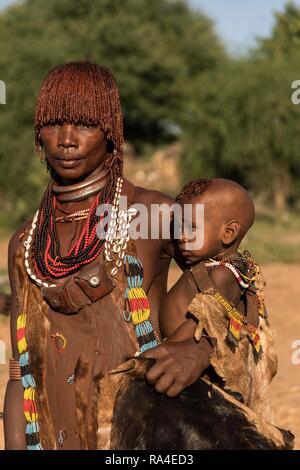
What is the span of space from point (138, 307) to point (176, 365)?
1.01 feet

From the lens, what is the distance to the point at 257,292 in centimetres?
287

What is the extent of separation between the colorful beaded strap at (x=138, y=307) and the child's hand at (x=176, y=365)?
0.13 m

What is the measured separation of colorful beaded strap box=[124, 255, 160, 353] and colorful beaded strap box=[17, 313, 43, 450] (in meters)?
0.39

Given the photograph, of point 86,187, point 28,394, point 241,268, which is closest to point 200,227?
point 241,268

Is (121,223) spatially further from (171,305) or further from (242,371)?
(242,371)

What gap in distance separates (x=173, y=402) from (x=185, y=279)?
0.46 metres

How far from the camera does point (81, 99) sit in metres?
2.73

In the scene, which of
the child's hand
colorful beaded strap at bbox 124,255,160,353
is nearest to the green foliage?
colorful beaded strap at bbox 124,255,160,353

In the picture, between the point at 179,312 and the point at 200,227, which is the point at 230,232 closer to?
the point at 200,227

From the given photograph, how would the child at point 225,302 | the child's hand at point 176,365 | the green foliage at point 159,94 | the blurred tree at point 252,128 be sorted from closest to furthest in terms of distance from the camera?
the child's hand at point 176,365, the child at point 225,302, the blurred tree at point 252,128, the green foliage at point 159,94

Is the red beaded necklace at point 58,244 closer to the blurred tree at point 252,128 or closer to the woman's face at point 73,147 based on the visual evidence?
the woman's face at point 73,147

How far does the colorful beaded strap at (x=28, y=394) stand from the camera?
2863 millimetres

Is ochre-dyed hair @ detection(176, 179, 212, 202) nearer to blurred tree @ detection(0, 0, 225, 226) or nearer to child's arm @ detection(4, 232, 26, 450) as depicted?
child's arm @ detection(4, 232, 26, 450)

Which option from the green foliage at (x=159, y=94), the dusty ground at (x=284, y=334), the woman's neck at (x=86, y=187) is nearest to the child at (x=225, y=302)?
the woman's neck at (x=86, y=187)
